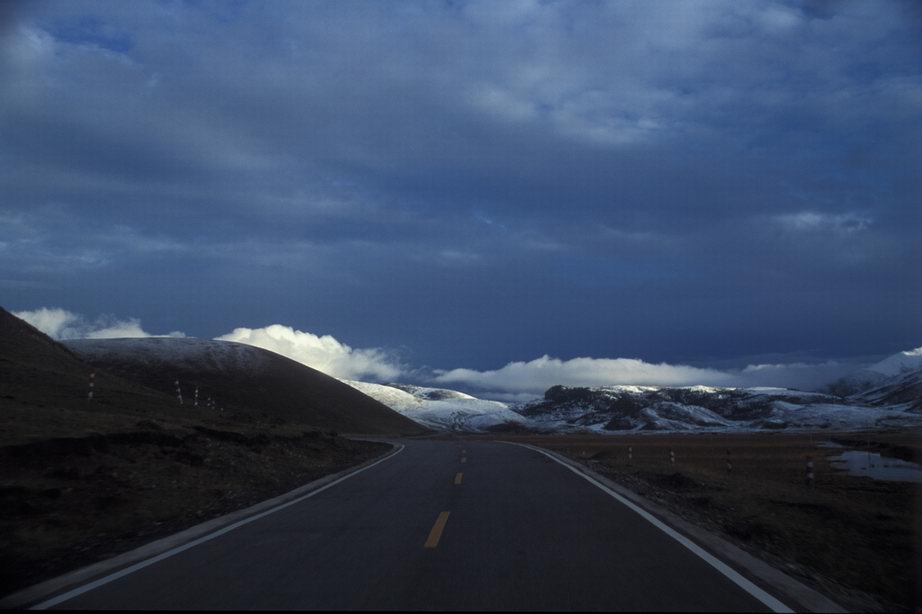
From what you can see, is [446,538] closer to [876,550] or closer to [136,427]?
[876,550]

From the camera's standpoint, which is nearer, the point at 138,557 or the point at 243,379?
the point at 138,557

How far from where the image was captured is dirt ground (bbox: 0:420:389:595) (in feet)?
34.8

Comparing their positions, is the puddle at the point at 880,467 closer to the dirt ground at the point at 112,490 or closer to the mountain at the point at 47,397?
the dirt ground at the point at 112,490

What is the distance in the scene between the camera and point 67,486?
1404cm

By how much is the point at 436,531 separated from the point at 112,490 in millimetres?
7816

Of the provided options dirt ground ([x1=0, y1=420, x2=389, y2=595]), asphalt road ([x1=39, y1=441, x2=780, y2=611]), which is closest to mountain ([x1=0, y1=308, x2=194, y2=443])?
dirt ground ([x1=0, y1=420, x2=389, y2=595])

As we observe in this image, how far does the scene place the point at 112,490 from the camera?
14672mm

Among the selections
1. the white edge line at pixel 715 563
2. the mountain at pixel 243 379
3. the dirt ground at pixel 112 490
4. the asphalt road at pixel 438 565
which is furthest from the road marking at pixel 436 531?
the mountain at pixel 243 379

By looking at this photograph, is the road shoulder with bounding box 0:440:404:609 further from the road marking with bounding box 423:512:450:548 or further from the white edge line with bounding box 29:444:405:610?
the road marking with bounding box 423:512:450:548

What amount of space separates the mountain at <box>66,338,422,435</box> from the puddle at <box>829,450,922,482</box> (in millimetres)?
72401

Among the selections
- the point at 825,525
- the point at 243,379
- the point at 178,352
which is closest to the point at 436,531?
the point at 825,525

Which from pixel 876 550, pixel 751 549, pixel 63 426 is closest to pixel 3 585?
pixel 751 549

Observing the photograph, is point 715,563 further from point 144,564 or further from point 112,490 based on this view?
point 112,490

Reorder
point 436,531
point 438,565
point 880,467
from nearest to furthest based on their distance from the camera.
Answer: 1. point 438,565
2. point 436,531
3. point 880,467
